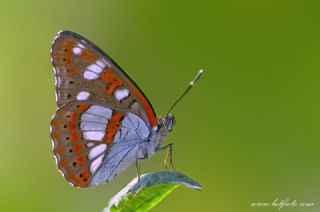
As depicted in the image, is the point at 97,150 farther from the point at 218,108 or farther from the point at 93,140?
the point at 218,108

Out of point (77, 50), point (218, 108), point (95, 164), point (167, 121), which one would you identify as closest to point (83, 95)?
point (77, 50)

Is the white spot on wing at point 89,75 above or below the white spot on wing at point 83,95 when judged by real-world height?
above

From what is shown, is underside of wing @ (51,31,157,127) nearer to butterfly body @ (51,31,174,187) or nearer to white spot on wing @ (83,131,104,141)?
butterfly body @ (51,31,174,187)

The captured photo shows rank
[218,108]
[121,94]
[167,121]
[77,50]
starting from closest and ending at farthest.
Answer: [77,50] → [121,94] → [167,121] → [218,108]

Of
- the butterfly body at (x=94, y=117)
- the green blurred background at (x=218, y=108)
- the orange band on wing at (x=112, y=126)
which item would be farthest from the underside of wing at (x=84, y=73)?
the green blurred background at (x=218, y=108)

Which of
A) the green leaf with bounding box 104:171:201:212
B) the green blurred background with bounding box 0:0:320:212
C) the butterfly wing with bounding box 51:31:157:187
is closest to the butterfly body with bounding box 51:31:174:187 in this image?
the butterfly wing with bounding box 51:31:157:187

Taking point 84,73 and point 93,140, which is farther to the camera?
point 93,140

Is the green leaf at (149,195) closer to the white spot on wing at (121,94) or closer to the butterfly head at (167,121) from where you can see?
the white spot on wing at (121,94)
